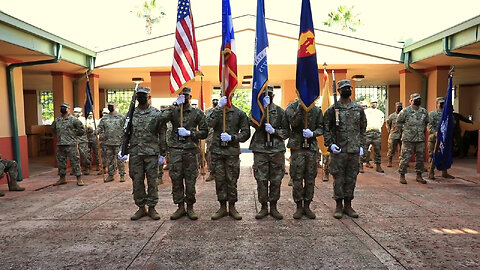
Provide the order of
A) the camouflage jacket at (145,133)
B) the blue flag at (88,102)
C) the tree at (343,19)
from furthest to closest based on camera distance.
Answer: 1. the tree at (343,19)
2. the blue flag at (88,102)
3. the camouflage jacket at (145,133)

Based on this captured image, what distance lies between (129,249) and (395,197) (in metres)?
4.58

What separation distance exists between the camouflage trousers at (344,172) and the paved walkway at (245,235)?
39 cm

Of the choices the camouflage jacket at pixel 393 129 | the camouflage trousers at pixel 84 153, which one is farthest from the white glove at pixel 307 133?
the camouflage trousers at pixel 84 153

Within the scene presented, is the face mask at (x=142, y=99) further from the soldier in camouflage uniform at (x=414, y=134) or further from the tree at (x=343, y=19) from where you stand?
the tree at (x=343, y=19)

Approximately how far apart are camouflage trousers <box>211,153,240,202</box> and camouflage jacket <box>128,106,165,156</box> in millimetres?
808

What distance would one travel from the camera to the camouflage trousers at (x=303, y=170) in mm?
5039

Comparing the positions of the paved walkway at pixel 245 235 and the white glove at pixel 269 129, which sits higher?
the white glove at pixel 269 129

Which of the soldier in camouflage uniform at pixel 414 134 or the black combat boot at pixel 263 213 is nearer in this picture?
the black combat boot at pixel 263 213

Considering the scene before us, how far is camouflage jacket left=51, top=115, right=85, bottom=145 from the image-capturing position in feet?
26.6

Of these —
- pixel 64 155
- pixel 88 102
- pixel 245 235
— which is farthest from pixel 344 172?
pixel 88 102

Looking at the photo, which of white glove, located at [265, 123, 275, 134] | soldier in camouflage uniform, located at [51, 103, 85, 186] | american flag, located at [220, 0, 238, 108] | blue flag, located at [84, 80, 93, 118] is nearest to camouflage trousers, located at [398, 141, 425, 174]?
white glove, located at [265, 123, 275, 134]

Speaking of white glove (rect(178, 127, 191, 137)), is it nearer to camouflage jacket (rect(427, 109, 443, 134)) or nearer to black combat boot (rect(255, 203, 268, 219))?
black combat boot (rect(255, 203, 268, 219))

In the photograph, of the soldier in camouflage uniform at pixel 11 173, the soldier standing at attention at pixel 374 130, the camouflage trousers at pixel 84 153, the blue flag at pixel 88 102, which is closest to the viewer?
the soldier in camouflage uniform at pixel 11 173

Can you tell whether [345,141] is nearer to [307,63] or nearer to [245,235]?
[307,63]
